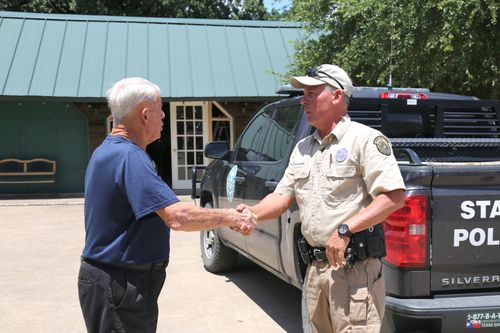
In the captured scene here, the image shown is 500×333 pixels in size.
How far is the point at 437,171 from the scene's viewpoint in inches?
113

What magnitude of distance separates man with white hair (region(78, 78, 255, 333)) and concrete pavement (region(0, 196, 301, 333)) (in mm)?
2181

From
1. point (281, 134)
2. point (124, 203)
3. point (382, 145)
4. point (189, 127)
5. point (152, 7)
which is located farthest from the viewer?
point (152, 7)

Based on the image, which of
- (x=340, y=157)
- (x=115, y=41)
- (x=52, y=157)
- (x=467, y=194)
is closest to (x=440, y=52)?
(x=467, y=194)

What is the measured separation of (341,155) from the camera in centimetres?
250

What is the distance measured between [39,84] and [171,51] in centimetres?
340

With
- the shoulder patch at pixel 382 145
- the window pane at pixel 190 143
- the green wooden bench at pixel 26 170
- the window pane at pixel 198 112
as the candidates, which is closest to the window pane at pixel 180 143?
the window pane at pixel 190 143

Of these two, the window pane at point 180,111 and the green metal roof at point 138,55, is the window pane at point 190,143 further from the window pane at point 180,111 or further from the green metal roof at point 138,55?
the green metal roof at point 138,55

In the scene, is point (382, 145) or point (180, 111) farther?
point (180, 111)

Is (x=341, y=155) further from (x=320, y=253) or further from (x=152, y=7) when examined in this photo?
(x=152, y=7)

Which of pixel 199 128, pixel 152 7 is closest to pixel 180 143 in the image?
pixel 199 128

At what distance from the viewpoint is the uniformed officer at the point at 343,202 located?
239 centimetres

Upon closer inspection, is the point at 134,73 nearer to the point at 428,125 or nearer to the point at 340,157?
the point at 428,125

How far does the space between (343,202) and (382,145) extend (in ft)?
1.05

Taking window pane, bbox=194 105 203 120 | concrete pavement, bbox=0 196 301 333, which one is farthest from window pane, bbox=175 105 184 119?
concrete pavement, bbox=0 196 301 333
